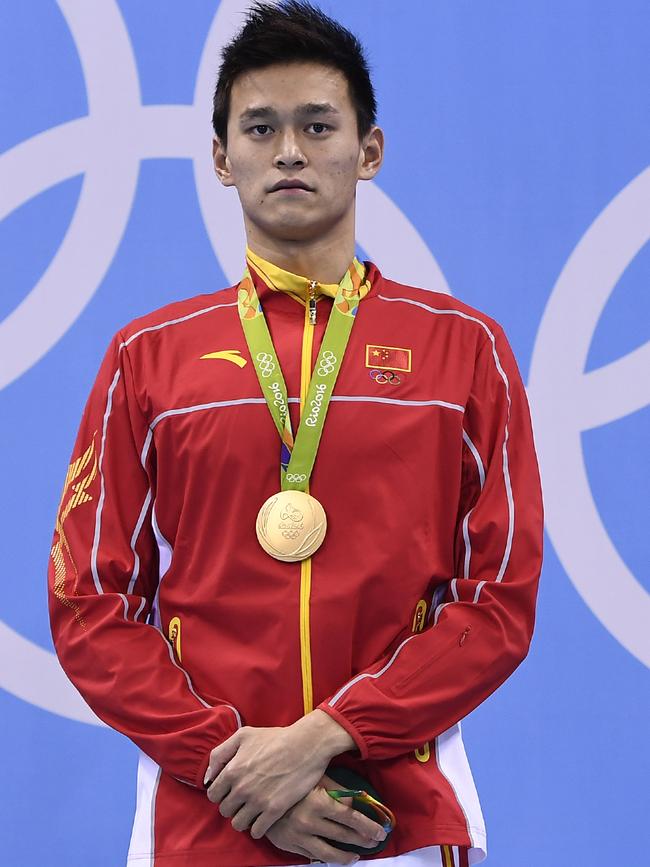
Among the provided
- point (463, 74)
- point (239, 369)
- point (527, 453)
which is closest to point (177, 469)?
point (239, 369)

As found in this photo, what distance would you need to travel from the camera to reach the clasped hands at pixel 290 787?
1854 mm

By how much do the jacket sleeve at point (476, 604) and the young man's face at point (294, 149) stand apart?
34 cm

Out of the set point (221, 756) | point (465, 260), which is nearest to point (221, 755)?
point (221, 756)

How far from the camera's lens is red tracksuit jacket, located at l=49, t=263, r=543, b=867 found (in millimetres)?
1924

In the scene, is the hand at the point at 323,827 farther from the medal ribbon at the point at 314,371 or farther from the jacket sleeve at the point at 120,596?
the medal ribbon at the point at 314,371

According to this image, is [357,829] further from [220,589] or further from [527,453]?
[527,453]

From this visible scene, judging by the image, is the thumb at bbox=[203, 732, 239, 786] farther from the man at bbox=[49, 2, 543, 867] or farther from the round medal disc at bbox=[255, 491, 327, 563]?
the round medal disc at bbox=[255, 491, 327, 563]

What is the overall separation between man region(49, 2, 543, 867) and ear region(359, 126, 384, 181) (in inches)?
3.3

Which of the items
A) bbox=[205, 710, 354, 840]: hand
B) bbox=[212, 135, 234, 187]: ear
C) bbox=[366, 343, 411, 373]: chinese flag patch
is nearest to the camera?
bbox=[205, 710, 354, 840]: hand

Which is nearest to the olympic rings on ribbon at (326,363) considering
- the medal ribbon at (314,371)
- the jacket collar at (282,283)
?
the medal ribbon at (314,371)

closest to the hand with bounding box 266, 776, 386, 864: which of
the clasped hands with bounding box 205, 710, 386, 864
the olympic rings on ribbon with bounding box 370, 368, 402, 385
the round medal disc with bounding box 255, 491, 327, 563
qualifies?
the clasped hands with bounding box 205, 710, 386, 864

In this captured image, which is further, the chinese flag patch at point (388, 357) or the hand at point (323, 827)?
the chinese flag patch at point (388, 357)

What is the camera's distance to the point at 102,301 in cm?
302

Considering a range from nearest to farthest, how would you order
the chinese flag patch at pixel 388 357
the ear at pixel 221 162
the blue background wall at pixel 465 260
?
the chinese flag patch at pixel 388 357 → the ear at pixel 221 162 → the blue background wall at pixel 465 260
